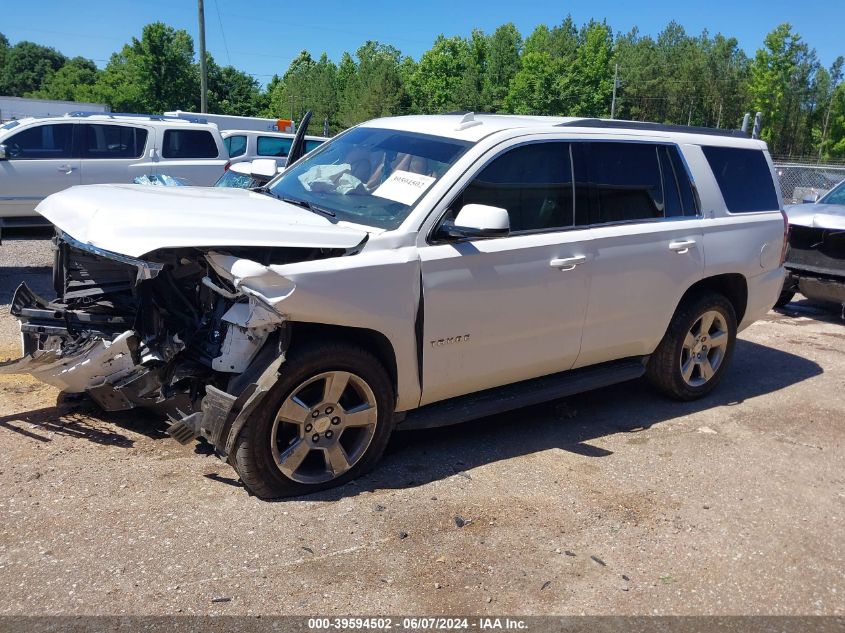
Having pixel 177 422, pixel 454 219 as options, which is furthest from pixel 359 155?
pixel 177 422

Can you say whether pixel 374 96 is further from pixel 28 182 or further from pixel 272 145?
pixel 28 182

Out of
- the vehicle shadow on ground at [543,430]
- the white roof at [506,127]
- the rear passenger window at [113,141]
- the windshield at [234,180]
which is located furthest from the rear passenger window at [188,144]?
the vehicle shadow on ground at [543,430]

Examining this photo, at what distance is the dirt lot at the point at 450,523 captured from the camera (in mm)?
3186

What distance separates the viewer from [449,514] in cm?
387

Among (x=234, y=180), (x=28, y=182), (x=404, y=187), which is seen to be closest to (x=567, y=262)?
(x=404, y=187)

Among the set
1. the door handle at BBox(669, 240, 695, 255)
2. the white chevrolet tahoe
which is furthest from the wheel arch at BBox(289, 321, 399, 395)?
the door handle at BBox(669, 240, 695, 255)

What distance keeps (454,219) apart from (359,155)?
1.05 metres

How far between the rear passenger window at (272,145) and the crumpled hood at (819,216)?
10.6m

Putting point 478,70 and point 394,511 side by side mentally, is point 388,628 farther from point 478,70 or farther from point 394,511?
point 478,70

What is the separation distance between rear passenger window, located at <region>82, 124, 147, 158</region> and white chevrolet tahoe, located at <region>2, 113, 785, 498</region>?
7283 mm

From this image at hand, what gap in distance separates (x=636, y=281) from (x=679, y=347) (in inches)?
33.3

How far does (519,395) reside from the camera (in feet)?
15.2

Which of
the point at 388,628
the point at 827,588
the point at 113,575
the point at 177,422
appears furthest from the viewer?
the point at 177,422

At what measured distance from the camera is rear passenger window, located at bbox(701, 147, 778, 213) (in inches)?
224
